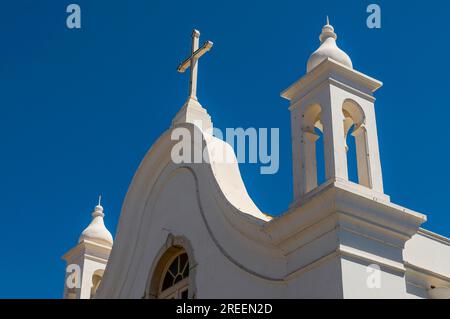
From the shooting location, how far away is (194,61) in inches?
583

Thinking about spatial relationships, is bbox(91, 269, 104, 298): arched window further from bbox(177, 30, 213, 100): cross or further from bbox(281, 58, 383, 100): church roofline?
bbox(281, 58, 383, 100): church roofline

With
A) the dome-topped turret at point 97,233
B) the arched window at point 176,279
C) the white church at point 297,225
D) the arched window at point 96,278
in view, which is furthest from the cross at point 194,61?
the arched window at point 96,278

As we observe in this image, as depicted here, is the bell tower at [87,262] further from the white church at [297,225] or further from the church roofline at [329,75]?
the church roofline at [329,75]

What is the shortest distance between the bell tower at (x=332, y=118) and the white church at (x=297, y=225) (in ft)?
0.05

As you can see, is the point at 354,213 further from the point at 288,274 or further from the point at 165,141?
the point at 165,141

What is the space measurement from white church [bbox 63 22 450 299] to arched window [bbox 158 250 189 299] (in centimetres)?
2

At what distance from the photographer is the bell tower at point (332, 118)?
10.7 meters

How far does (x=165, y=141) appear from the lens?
13875mm

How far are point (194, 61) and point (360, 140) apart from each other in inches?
181

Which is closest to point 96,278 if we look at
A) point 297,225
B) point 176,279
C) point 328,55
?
point 176,279

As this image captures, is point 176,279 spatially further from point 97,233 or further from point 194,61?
point 194,61
